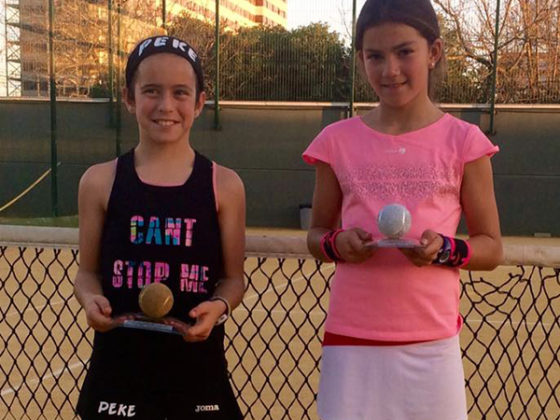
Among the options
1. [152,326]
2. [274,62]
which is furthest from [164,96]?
[274,62]

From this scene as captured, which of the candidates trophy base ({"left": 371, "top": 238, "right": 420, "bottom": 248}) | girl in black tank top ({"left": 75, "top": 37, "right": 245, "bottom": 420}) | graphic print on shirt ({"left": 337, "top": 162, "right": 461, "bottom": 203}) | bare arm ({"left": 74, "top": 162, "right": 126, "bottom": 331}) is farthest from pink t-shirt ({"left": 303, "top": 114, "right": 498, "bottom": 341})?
bare arm ({"left": 74, "top": 162, "right": 126, "bottom": 331})

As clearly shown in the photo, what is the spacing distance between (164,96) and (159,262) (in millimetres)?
435

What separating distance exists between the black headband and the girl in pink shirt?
46 centimetres

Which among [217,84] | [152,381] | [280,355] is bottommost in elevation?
[280,355]

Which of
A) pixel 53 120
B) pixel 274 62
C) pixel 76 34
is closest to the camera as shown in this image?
pixel 53 120

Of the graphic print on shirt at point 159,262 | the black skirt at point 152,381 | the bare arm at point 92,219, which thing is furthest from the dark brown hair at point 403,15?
the black skirt at point 152,381

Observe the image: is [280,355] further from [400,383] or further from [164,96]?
[164,96]

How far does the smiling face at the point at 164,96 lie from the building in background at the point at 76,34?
14855 mm

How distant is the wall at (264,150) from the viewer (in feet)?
53.9

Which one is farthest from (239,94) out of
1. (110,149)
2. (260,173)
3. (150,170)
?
(150,170)

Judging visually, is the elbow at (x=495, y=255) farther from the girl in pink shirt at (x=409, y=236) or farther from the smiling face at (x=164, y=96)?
the smiling face at (x=164, y=96)

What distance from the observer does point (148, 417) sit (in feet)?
6.22

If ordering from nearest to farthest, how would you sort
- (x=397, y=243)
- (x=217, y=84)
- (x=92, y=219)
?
(x=397, y=243) < (x=92, y=219) < (x=217, y=84)

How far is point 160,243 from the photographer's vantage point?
75.8 inches
